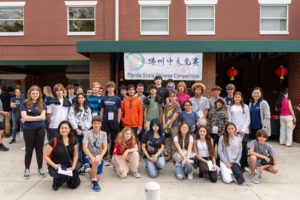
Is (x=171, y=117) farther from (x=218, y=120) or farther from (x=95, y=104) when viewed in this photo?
(x=95, y=104)

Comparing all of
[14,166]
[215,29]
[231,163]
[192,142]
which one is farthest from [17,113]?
[215,29]

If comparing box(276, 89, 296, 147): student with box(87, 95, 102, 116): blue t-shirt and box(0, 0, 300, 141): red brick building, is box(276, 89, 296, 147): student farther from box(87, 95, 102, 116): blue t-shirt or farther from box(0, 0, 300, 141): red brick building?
box(87, 95, 102, 116): blue t-shirt

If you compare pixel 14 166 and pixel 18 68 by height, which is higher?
pixel 18 68

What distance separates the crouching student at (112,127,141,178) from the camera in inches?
240

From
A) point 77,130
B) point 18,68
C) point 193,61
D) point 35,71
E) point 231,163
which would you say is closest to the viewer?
point 231,163

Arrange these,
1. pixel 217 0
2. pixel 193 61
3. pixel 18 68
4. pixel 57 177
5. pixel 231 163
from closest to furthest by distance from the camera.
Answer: pixel 57 177
pixel 231 163
pixel 193 61
pixel 217 0
pixel 18 68

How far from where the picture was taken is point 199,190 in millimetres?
5480

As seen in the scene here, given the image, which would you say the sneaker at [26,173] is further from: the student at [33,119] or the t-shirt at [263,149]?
the t-shirt at [263,149]

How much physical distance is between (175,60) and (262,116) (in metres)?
3.71

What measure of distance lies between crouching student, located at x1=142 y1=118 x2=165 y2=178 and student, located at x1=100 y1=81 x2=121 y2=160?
92cm

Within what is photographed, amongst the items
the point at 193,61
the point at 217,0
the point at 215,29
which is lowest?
the point at 193,61

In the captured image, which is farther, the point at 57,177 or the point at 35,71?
the point at 35,71

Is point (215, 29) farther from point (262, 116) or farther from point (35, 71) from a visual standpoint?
point (35, 71)

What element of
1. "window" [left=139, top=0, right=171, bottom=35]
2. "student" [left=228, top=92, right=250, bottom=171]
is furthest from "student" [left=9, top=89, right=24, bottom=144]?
"window" [left=139, top=0, right=171, bottom=35]
